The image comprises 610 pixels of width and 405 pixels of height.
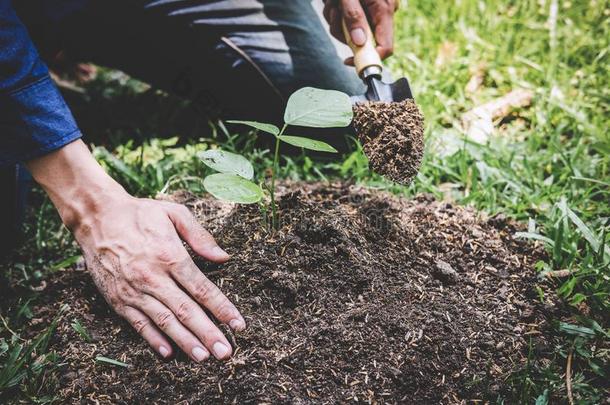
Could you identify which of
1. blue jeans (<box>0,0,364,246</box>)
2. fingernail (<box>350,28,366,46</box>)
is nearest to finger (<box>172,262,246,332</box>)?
fingernail (<box>350,28,366,46</box>)

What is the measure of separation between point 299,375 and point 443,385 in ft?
1.15

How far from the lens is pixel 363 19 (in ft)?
5.77

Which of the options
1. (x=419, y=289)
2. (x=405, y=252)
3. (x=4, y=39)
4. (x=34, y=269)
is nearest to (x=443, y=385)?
(x=419, y=289)

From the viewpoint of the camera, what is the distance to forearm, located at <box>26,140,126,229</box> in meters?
1.51

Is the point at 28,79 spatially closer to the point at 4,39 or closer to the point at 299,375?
the point at 4,39

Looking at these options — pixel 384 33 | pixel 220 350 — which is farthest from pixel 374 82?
pixel 220 350

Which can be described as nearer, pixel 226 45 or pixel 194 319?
pixel 194 319

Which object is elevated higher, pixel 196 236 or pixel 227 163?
pixel 227 163

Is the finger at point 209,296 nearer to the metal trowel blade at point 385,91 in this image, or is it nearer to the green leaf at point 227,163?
the green leaf at point 227,163

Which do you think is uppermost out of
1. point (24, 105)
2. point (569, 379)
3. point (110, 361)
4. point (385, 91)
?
point (24, 105)

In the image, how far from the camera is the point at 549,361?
1.37 m

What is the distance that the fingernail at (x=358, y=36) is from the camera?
1.74 m

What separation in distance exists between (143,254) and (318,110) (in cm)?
60

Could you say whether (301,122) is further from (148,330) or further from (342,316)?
(148,330)
